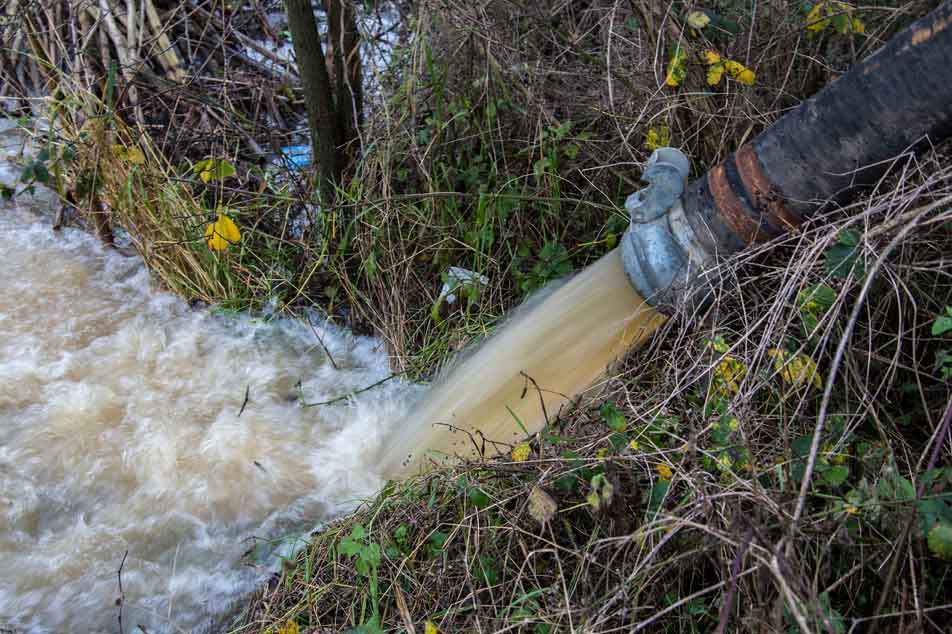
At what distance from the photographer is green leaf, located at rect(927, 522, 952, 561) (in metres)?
1.71

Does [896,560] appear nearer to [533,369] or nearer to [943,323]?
[943,323]

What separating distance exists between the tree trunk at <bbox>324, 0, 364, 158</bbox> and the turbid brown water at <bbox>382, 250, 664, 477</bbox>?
1260mm

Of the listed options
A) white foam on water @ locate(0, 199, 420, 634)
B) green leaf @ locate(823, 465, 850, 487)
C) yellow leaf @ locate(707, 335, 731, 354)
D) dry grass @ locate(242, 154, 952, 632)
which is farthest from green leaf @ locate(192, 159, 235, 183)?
green leaf @ locate(823, 465, 850, 487)

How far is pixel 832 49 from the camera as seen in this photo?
130 inches

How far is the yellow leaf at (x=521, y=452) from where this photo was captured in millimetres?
2494

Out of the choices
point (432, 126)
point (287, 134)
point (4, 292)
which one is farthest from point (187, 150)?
point (432, 126)

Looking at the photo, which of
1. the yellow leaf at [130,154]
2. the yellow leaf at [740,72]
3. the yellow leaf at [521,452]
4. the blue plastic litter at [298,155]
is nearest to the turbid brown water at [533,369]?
the yellow leaf at [521,452]

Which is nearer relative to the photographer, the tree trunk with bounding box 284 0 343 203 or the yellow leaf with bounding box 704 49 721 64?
the yellow leaf with bounding box 704 49 721 64

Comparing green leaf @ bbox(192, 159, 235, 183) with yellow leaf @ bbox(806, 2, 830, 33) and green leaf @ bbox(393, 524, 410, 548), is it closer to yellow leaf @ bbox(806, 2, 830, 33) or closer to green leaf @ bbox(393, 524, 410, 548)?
green leaf @ bbox(393, 524, 410, 548)

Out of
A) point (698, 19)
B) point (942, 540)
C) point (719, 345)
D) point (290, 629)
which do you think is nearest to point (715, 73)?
point (698, 19)

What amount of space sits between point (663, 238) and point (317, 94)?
1680mm

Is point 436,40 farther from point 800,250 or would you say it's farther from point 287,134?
point 800,250

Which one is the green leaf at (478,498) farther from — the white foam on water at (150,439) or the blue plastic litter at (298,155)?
the blue plastic litter at (298,155)

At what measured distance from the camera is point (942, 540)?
1.72 metres
